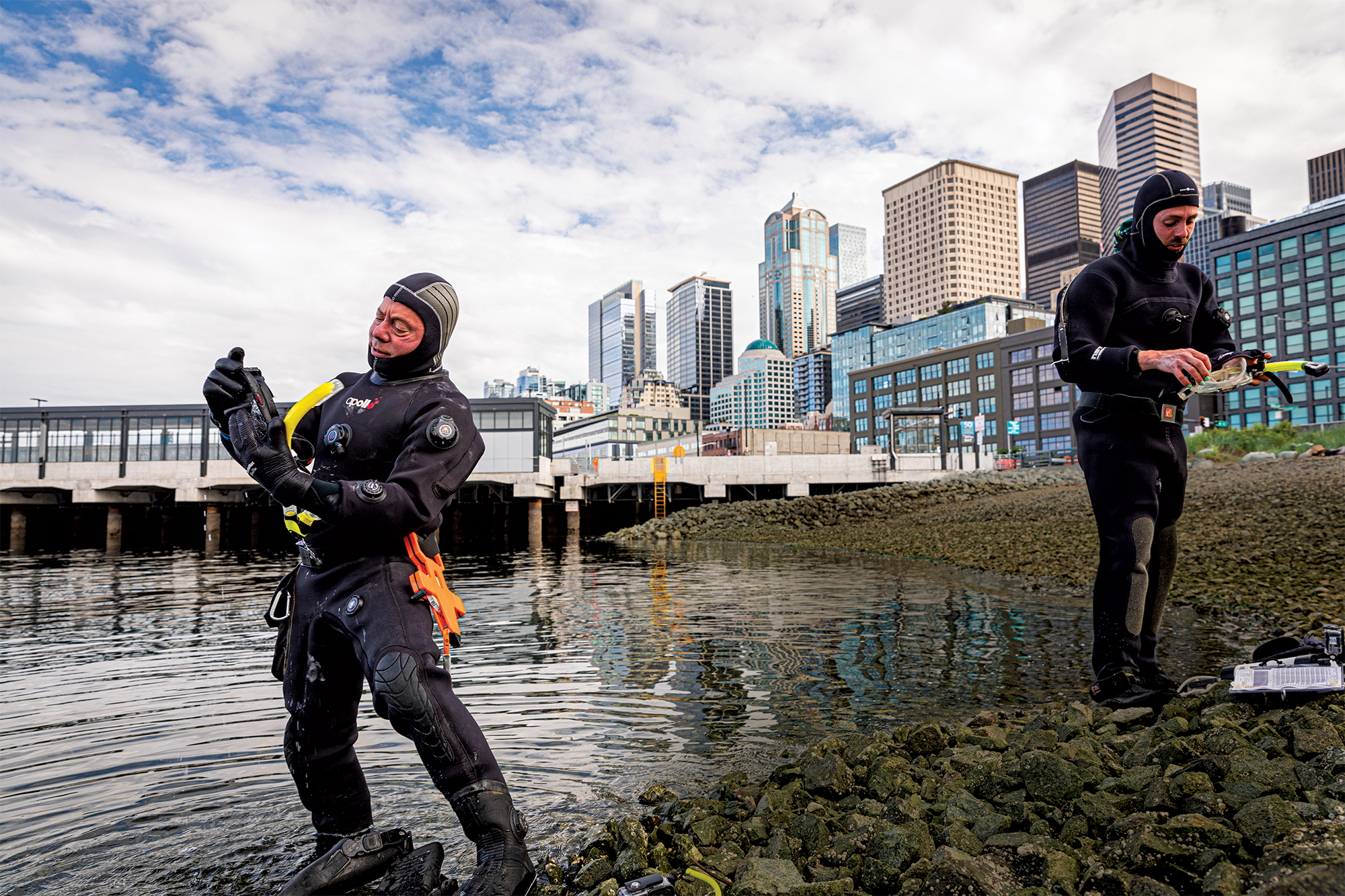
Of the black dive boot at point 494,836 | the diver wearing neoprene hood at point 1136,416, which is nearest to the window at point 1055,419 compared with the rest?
the diver wearing neoprene hood at point 1136,416

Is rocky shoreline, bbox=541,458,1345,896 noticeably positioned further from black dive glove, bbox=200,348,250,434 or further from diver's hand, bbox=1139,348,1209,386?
black dive glove, bbox=200,348,250,434

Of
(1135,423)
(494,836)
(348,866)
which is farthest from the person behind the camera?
(1135,423)

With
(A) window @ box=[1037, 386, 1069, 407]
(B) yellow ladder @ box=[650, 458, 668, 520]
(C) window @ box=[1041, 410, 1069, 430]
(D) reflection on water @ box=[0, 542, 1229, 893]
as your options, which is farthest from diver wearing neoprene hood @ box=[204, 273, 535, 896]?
(A) window @ box=[1037, 386, 1069, 407]

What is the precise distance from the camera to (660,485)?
128ft

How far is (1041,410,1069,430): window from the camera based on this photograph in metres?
100

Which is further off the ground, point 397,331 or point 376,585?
point 397,331

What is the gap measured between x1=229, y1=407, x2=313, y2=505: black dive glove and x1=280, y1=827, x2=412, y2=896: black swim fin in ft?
4.11

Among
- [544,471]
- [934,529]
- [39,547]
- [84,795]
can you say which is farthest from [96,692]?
[39,547]

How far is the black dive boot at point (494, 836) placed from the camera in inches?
96.0

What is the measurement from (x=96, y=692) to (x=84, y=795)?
2.84 meters

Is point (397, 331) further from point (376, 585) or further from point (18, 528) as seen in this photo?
point (18, 528)

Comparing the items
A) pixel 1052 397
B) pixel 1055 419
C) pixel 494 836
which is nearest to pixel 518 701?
pixel 494 836

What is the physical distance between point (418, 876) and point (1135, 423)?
3800mm

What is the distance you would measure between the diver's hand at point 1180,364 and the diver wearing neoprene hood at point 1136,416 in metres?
0.16
